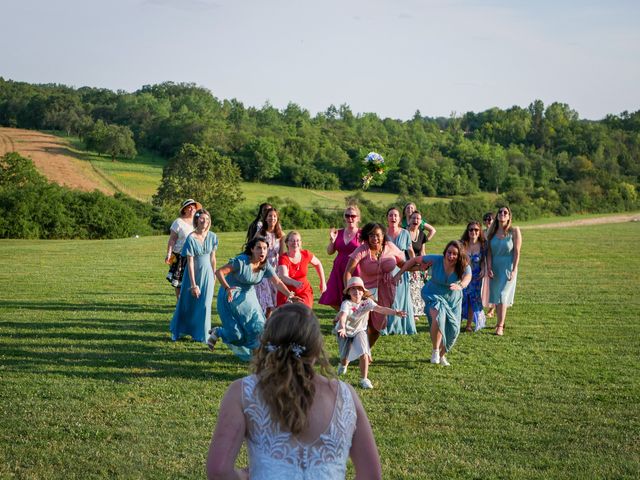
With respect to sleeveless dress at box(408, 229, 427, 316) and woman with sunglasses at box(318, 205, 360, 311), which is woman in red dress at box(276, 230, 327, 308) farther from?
sleeveless dress at box(408, 229, 427, 316)

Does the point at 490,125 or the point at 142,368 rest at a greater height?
the point at 490,125

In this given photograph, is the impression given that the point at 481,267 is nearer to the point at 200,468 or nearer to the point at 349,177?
the point at 200,468

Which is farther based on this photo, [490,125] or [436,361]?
[490,125]

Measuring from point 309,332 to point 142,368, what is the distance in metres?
7.71

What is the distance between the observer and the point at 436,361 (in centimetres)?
1120

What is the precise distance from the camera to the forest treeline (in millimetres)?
73812

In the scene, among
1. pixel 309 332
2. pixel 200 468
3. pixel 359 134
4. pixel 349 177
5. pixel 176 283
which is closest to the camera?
pixel 309 332

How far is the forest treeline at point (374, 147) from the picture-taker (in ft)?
242

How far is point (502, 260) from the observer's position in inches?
558

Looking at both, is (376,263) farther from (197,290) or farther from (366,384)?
(197,290)

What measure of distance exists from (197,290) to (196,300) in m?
0.36

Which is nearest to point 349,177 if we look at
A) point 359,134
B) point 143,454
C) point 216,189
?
point 216,189

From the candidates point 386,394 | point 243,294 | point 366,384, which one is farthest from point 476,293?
point 243,294

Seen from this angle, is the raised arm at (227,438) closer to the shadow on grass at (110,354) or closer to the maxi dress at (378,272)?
the shadow on grass at (110,354)
